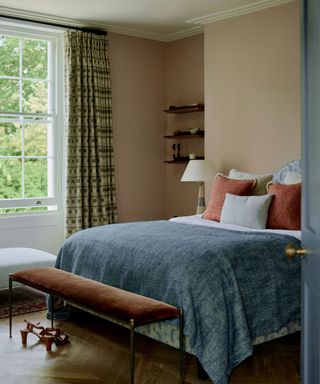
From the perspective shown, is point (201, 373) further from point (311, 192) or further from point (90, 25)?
point (90, 25)

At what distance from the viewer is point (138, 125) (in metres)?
6.75

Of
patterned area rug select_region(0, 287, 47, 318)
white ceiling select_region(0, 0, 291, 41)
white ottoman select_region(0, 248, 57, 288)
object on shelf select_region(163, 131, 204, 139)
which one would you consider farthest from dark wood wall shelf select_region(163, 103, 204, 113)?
patterned area rug select_region(0, 287, 47, 318)

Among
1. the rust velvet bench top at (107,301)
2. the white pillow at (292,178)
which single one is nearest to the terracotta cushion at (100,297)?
the rust velvet bench top at (107,301)

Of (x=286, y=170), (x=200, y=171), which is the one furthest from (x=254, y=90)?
(x=286, y=170)

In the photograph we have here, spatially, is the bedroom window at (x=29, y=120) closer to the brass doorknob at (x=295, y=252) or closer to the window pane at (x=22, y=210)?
the window pane at (x=22, y=210)

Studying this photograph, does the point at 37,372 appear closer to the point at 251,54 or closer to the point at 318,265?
the point at 318,265

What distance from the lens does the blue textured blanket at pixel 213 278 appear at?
122 inches

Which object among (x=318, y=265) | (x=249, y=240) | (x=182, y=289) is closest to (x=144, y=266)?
(x=182, y=289)

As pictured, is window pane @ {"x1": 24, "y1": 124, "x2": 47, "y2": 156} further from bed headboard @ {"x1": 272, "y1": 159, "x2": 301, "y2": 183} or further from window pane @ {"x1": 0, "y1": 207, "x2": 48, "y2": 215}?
bed headboard @ {"x1": 272, "y1": 159, "x2": 301, "y2": 183}

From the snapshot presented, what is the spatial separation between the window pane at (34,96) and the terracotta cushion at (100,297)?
2.57m

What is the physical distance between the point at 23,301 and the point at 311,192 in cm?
366

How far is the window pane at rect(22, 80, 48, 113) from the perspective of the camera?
235 inches

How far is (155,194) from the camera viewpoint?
22.8ft

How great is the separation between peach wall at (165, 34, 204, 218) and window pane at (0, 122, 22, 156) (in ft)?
6.30
